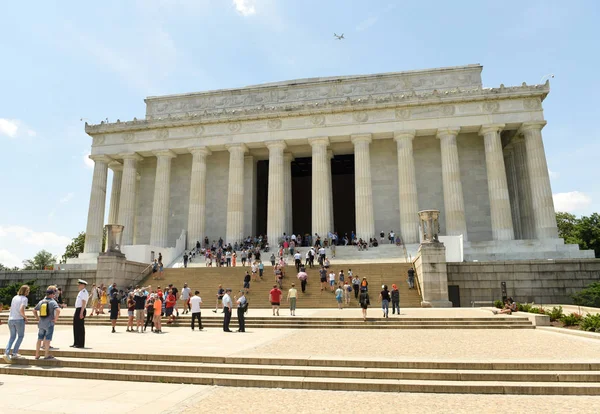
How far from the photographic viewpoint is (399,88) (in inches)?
1662

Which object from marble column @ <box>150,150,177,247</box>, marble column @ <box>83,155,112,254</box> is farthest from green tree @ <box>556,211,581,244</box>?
marble column @ <box>83,155,112,254</box>

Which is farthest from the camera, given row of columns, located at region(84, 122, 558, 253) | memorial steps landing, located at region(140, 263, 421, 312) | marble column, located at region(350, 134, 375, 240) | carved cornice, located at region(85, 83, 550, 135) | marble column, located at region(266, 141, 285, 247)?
marble column, located at region(266, 141, 285, 247)

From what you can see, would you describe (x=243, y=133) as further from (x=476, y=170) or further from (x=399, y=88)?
(x=476, y=170)

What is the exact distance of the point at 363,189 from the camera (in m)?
37.8

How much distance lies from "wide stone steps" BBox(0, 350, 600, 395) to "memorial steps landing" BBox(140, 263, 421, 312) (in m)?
14.2

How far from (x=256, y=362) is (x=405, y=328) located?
8675mm

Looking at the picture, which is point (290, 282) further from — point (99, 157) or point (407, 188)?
point (99, 157)

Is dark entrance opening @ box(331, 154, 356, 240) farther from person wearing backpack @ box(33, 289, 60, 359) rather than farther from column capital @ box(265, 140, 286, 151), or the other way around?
person wearing backpack @ box(33, 289, 60, 359)

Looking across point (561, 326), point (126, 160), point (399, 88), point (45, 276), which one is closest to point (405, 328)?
point (561, 326)

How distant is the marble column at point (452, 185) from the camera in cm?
3603

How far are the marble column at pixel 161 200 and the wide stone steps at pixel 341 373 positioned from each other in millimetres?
31088

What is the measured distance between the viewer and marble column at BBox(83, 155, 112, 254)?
40.3 m

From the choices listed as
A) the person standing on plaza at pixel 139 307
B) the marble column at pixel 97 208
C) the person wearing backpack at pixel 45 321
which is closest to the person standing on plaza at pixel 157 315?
the person standing on plaza at pixel 139 307

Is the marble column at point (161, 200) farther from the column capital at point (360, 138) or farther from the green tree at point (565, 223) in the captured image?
the green tree at point (565, 223)
